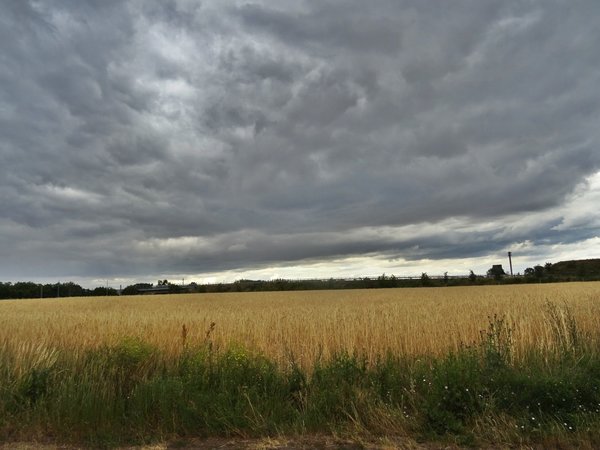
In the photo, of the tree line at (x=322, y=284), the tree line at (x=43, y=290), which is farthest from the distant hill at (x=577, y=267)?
the tree line at (x=43, y=290)

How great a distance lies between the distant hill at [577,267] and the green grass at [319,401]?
144311 mm

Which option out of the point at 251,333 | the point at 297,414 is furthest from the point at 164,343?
the point at 297,414

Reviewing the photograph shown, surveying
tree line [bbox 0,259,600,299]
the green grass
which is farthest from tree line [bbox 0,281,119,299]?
the green grass

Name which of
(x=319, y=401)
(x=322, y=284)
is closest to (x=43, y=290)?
(x=322, y=284)

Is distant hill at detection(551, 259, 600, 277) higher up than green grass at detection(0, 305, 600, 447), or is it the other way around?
distant hill at detection(551, 259, 600, 277)

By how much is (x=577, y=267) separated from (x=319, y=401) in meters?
165

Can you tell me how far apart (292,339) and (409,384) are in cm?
516

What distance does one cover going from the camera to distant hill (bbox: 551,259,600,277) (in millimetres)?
133375

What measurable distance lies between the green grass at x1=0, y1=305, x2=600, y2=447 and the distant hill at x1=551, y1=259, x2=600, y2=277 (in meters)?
144

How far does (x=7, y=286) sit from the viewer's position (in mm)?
124938

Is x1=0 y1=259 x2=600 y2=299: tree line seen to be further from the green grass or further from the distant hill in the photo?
the green grass

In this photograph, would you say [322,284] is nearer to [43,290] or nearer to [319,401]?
[43,290]

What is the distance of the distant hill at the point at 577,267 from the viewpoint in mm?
133375

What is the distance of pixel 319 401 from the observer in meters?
7.12
